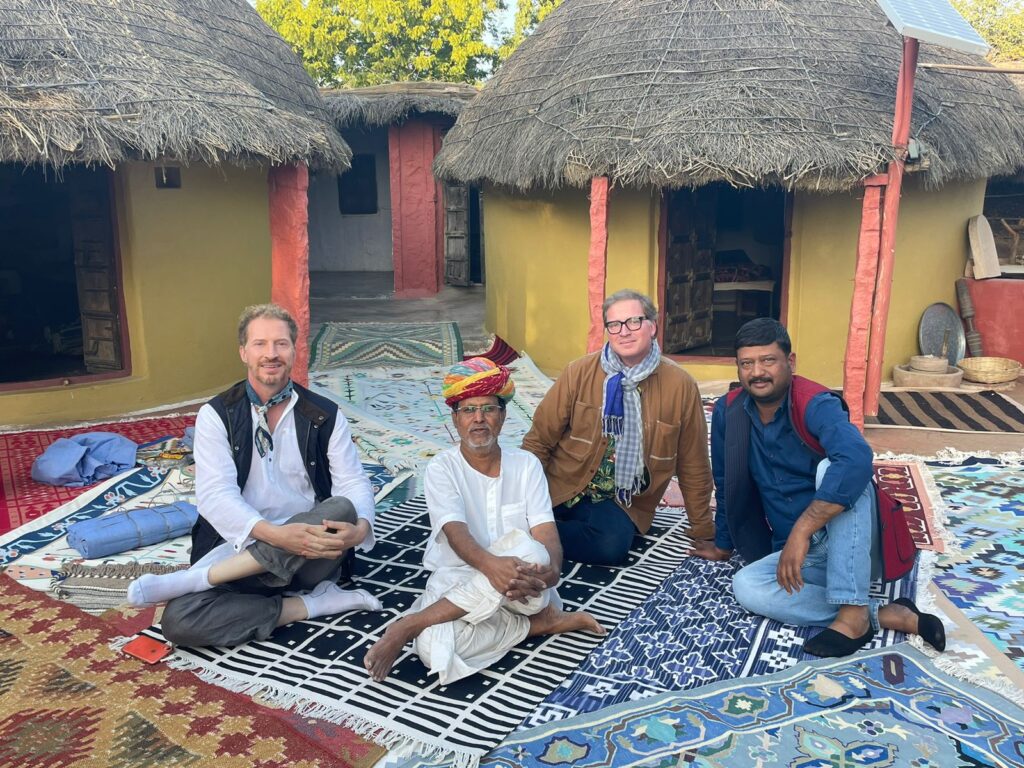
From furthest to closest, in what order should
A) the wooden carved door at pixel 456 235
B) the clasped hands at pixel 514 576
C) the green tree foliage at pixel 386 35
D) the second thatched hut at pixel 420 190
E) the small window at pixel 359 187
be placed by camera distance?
the green tree foliage at pixel 386 35 → the small window at pixel 359 187 → the wooden carved door at pixel 456 235 → the second thatched hut at pixel 420 190 → the clasped hands at pixel 514 576

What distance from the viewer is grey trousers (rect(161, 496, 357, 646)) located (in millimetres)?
3248

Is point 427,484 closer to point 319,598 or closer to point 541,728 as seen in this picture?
point 319,598

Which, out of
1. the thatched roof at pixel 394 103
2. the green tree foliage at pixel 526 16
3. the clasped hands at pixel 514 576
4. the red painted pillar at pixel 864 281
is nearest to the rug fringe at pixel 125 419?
the clasped hands at pixel 514 576

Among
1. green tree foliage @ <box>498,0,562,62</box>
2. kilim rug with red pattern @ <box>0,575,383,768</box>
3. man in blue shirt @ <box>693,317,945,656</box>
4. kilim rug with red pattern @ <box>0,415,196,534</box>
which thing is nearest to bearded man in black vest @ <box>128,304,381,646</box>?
kilim rug with red pattern @ <box>0,575,383,768</box>

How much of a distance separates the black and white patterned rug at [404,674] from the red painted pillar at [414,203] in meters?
9.72

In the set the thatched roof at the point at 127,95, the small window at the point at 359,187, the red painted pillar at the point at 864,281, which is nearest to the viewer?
the thatched roof at the point at 127,95

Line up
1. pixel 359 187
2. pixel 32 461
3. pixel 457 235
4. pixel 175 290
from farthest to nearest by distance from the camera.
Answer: pixel 359 187, pixel 457 235, pixel 175 290, pixel 32 461

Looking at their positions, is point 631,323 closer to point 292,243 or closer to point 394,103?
point 292,243

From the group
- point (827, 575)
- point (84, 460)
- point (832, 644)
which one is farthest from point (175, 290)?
point (832, 644)

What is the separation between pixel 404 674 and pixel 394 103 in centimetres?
1085

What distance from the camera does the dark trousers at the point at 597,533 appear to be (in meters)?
4.04

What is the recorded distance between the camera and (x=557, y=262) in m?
8.55

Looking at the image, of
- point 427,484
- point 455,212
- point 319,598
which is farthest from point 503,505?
point 455,212

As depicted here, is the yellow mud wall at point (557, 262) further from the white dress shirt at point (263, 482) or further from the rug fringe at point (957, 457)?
the white dress shirt at point (263, 482)
